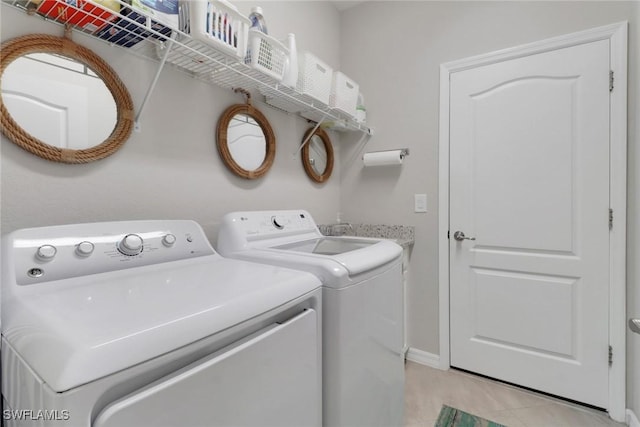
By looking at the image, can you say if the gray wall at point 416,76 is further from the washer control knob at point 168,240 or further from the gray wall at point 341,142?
the washer control knob at point 168,240

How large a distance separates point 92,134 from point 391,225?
1921mm

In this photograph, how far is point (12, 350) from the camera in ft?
1.94

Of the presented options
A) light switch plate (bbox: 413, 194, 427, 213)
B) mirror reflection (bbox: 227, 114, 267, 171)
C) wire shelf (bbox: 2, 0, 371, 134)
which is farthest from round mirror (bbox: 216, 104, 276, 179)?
light switch plate (bbox: 413, 194, 427, 213)

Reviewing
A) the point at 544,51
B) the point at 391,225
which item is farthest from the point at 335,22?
the point at 391,225

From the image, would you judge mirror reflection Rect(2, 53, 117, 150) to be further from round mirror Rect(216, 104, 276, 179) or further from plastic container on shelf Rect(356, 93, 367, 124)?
plastic container on shelf Rect(356, 93, 367, 124)

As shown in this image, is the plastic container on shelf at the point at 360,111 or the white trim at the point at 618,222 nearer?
the white trim at the point at 618,222

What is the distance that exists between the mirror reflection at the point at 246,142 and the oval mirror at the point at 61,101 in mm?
531

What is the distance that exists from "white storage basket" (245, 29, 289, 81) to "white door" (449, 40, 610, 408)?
1305mm

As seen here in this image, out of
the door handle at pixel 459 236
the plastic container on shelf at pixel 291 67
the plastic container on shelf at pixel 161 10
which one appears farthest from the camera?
the door handle at pixel 459 236

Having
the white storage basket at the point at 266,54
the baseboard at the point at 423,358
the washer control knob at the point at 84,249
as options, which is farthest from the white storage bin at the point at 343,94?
the baseboard at the point at 423,358

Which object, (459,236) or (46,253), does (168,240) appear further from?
(459,236)

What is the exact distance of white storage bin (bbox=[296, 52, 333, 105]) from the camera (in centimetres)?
169

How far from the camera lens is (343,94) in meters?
2.02

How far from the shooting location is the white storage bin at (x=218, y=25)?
3.49ft
